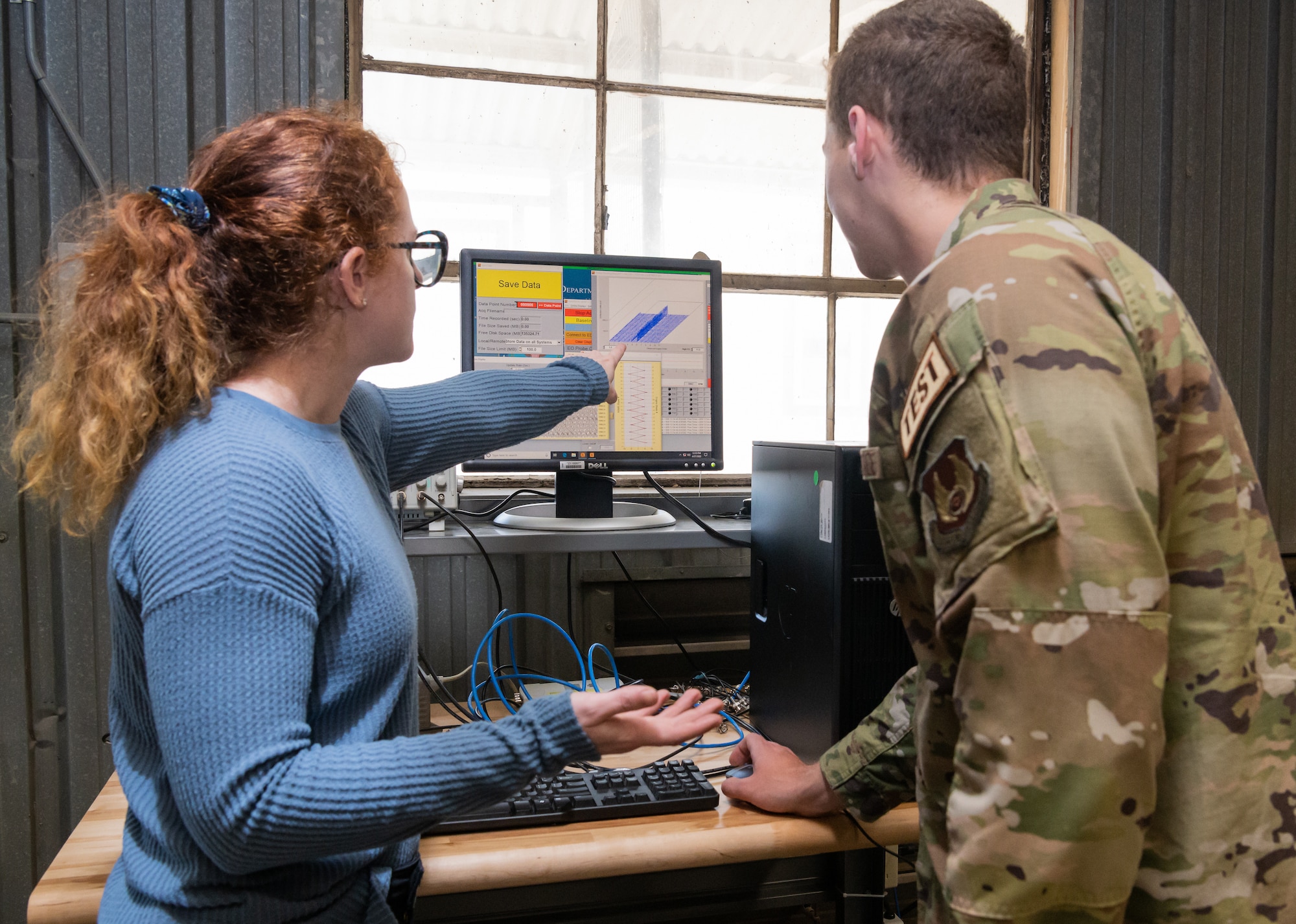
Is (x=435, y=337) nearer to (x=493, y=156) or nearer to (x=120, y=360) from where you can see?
(x=493, y=156)

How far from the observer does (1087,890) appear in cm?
57

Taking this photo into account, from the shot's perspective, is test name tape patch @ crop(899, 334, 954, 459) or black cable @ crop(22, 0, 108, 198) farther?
black cable @ crop(22, 0, 108, 198)

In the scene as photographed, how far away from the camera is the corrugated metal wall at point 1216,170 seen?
208 cm

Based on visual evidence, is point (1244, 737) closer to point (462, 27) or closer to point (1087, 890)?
point (1087, 890)

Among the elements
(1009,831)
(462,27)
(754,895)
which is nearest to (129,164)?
(462,27)

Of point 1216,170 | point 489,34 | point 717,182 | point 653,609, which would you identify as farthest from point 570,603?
point 1216,170

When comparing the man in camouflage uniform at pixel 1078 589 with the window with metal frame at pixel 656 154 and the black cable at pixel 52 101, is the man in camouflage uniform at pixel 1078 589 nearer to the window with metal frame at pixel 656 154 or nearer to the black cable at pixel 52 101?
the window with metal frame at pixel 656 154

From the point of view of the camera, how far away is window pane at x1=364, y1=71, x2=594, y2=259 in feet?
6.49

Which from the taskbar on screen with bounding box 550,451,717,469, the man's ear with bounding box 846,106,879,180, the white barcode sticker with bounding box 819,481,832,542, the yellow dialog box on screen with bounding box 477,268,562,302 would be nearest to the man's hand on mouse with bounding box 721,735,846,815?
the white barcode sticker with bounding box 819,481,832,542

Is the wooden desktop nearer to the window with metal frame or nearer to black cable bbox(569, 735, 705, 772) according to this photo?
black cable bbox(569, 735, 705, 772)

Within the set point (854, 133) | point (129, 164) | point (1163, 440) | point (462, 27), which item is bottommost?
point (1163, 440)

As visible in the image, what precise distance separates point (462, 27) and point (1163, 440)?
72.8 inches

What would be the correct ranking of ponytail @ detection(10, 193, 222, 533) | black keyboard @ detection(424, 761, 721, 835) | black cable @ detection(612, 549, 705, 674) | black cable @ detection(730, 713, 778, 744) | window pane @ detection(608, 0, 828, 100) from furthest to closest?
1. window pane @ detection(608, 0, 828, 100)
2. black cable @ detection(612, 549, 705, 674)
3. black cable @ detection(730, 713, 778, 744)
4. black keyboard @ detection(424, 761, 721, 835)
5. ponytail @ detection(10, 193, 222, 533)

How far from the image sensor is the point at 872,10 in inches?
87.4
